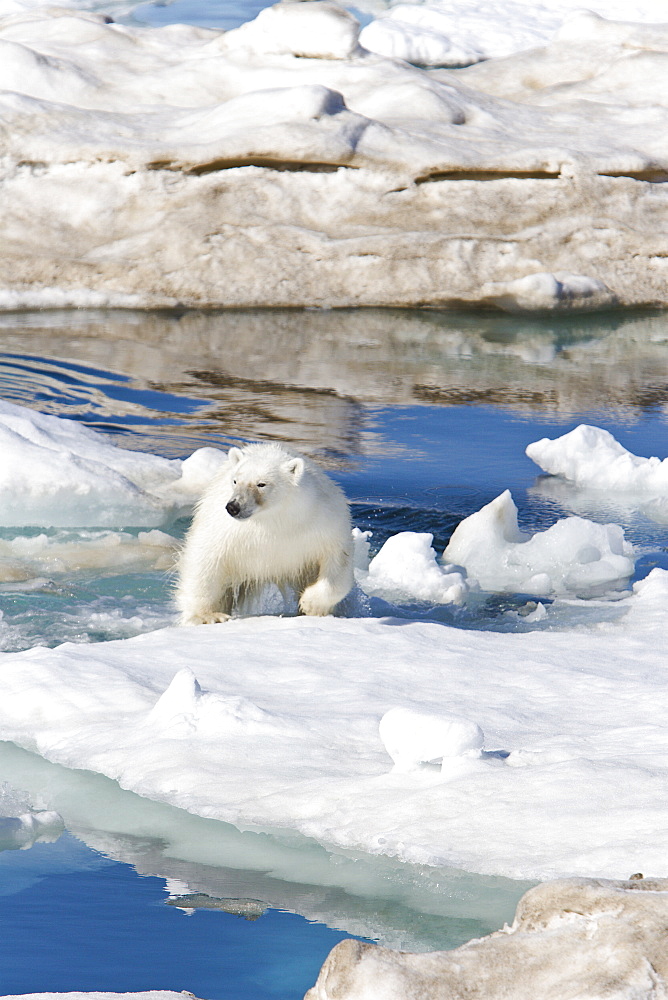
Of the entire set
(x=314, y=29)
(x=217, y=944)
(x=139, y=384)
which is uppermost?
(x=314, y=29)

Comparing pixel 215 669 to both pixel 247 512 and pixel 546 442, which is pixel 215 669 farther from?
pixel 546 442

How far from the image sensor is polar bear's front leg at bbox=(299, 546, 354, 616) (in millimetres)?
5129

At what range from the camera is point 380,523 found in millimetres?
6754

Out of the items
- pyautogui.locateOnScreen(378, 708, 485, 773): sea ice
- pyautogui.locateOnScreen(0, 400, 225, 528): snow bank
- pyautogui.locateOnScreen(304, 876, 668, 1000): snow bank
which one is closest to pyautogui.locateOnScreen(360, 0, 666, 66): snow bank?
pyautogui.locateOnScreen(0, 400, 225, 528): snow bank

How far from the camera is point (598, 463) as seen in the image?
759cm

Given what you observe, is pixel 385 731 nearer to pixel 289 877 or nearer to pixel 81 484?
pixel 289 877

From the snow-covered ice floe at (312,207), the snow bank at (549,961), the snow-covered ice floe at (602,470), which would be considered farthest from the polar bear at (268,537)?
the snow-covered ice floe at (312,207)

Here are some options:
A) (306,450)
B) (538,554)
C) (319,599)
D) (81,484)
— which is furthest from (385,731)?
(306,450)

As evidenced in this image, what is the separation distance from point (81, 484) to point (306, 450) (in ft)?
6.80

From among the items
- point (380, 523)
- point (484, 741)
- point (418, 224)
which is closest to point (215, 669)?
point (484, 741)

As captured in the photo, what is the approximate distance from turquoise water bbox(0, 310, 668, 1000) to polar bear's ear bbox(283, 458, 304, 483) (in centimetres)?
98

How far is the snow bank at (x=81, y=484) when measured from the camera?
6348 mm

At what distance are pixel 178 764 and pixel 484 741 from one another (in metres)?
0.90

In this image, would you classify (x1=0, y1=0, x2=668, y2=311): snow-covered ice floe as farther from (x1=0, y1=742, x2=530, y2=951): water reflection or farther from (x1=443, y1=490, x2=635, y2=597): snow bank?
(x1=0, y1=742, x2=530, y2=951): water reflection
